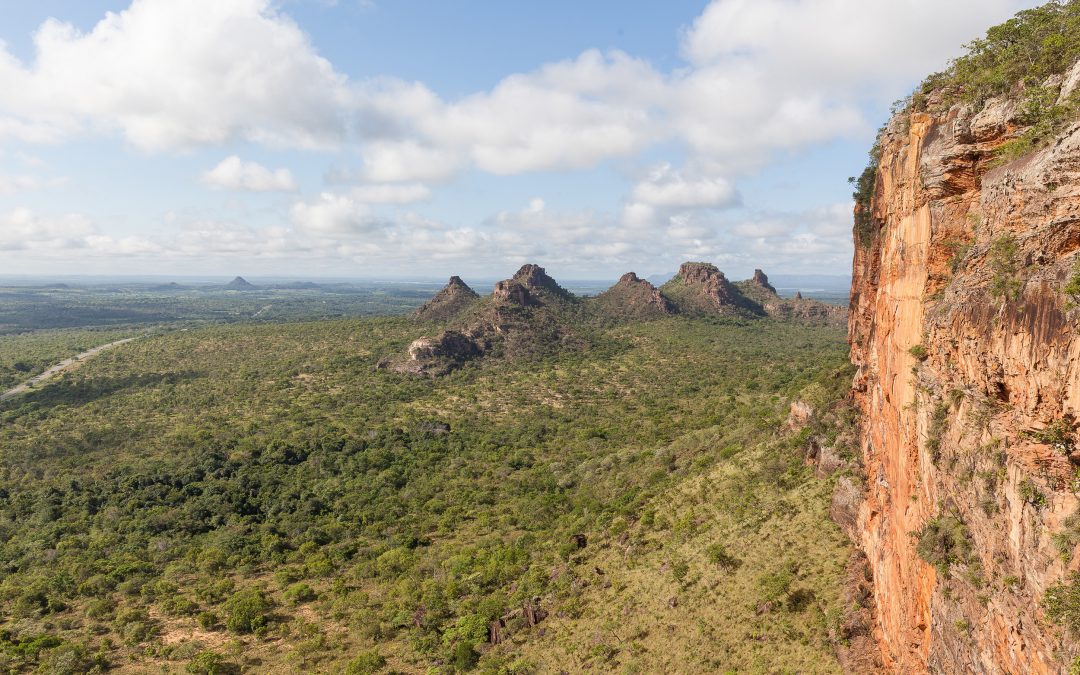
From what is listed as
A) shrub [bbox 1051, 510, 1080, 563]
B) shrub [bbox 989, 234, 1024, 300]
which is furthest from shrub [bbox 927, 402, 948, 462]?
shrub [bbox 1051, 510, 1080, 563]

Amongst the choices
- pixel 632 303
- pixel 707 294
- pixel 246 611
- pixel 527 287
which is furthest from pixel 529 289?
pixel 246 611

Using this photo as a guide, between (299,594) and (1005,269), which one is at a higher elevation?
(1005,269)

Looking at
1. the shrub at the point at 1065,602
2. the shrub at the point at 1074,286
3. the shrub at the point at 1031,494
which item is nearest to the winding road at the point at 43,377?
the shrub at the point at 1031,494

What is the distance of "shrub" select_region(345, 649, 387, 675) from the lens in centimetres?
3152

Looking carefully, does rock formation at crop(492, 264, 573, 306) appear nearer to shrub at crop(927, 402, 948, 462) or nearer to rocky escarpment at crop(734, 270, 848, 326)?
rocky escarpment at crop(734, 270, 848, 326)

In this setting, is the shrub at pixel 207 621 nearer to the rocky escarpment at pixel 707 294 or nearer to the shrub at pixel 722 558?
the shrub at pixel 722 558

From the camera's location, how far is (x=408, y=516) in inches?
2176

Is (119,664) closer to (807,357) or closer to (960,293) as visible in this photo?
(960,293)

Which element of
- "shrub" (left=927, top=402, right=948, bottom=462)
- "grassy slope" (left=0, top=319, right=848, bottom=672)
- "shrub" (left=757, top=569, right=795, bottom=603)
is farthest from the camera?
"grassy slope" (left=0, top=319, right=848, bottom=672)

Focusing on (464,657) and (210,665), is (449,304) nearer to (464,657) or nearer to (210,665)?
(210,665)

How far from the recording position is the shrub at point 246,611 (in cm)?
3678

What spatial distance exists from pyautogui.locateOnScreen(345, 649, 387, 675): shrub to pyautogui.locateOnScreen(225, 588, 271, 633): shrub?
9.55 meters

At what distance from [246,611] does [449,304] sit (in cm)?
12548

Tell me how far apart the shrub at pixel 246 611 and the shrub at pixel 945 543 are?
4010 cm
